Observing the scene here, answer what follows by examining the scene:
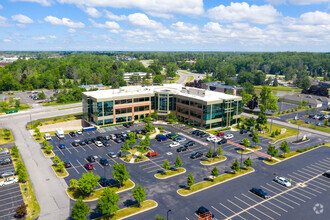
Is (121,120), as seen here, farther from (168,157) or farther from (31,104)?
(31,104)

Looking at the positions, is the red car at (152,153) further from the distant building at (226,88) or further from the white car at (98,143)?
the distant building at (226,88)

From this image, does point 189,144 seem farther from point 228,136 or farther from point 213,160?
point 228,136

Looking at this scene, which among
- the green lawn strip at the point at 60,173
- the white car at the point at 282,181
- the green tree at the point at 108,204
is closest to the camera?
the green tree at the point at 108,204

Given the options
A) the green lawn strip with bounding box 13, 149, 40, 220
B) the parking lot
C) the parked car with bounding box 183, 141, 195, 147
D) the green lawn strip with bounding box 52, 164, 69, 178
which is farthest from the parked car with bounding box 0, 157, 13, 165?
the parked car with bounding box 183, 141, 195, 147

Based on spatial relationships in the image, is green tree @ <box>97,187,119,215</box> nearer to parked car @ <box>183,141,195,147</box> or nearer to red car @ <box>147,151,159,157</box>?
red car @ <box>147,151,159,157</box>

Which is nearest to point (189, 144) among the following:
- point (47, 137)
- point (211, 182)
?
point (211, 182)

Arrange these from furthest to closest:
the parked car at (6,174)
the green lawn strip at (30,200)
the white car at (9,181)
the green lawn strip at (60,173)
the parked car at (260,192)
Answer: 1. the green lawn strip at (60,173)
2. the parked car at (6,174)
3. the white car at (9,181)
4. the parked car at (260,192)
5. the green lawn strip at (30,200)

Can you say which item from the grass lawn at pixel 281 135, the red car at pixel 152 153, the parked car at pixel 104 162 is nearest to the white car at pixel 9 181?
the parked car at pixel 104 162
